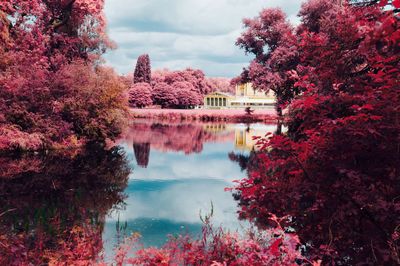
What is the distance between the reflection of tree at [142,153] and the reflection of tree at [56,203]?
1.03 m

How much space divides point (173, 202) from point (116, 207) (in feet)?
6.15

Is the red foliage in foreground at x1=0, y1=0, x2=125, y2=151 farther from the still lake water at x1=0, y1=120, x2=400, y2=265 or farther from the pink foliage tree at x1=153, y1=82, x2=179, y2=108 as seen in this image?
the pink foliage tree at x1=153, y1=82, x2=179, y2=108

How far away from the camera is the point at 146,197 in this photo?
36.8ft

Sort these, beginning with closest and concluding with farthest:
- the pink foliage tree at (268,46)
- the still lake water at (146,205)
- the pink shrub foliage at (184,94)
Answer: the still lake water at (146,205) → the pink foliage tree at (268,46) → the pink shrub foliage at (184,94)

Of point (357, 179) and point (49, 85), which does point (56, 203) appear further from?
point (49, 85)

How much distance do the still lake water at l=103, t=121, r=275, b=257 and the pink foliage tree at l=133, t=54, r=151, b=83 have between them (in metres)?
49.6

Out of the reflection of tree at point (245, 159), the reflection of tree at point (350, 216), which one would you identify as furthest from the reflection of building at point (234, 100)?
the reflection of tree at point (350, 216)

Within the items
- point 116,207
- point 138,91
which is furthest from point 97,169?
point 138,91

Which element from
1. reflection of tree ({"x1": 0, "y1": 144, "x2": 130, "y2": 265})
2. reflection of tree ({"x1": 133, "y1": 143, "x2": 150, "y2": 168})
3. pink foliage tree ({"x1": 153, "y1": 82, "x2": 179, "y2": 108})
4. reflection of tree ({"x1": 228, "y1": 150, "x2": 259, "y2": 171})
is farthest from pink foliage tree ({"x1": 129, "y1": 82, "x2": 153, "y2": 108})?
reflection of tree ({"x1": 0, "y1": 144, "x2": 130, "y2": 265})

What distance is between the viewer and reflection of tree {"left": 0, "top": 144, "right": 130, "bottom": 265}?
6289 mm

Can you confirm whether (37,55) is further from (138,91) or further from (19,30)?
(138,91)

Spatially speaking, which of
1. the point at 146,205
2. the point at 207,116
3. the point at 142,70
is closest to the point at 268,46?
the point at 207,116

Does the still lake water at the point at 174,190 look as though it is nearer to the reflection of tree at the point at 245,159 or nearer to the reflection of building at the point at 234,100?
the reflection of tree at the point at 245,159

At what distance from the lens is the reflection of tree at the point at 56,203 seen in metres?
6.29
